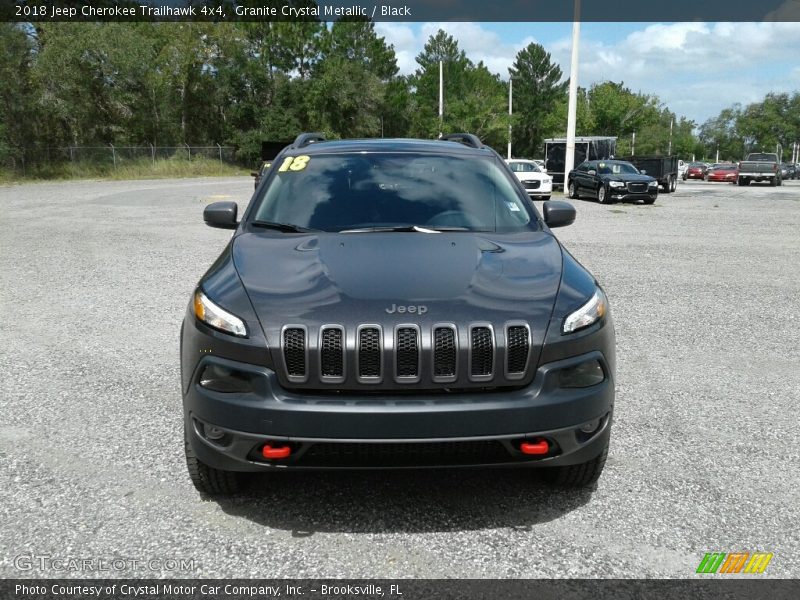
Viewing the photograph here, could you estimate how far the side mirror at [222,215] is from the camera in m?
4.36

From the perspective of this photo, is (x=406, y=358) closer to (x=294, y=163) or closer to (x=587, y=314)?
(x=587, y=314)

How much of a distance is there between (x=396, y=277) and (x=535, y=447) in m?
0.92

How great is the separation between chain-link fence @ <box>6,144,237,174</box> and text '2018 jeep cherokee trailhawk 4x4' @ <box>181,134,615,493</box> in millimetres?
40591

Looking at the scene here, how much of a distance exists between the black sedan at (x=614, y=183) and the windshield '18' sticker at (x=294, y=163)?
21.1m

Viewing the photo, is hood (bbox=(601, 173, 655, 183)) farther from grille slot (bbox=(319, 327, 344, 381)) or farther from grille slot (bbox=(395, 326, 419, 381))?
grille slot (bbox=(319, 327, 344, 381))

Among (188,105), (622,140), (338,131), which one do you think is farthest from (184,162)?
(622,140)

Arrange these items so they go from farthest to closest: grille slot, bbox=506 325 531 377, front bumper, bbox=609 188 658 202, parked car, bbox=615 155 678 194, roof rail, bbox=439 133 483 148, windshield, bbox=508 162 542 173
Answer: parked car, bbox=615 155 678 194 → windshield, bbox=508 162 542 173 → front bumper, bbox=609 188 658 202 → roof rail, bbox=439 133 483 148 → grille slot, bbox=506 325 531 377

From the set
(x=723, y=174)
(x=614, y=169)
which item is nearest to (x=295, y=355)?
(x=614, y=169)

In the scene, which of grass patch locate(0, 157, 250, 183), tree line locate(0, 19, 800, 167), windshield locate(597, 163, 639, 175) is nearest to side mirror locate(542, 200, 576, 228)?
windshield locate(597, 163, 639, 175)

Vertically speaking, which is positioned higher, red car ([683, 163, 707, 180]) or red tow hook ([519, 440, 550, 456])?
red car ([683, 163, 707, 180])

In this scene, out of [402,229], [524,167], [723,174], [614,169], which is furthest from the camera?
[723,174]

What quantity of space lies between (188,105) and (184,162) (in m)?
9.10

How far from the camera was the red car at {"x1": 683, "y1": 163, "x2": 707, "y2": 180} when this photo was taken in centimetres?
5941

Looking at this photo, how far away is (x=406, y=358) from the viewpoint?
2.80m
